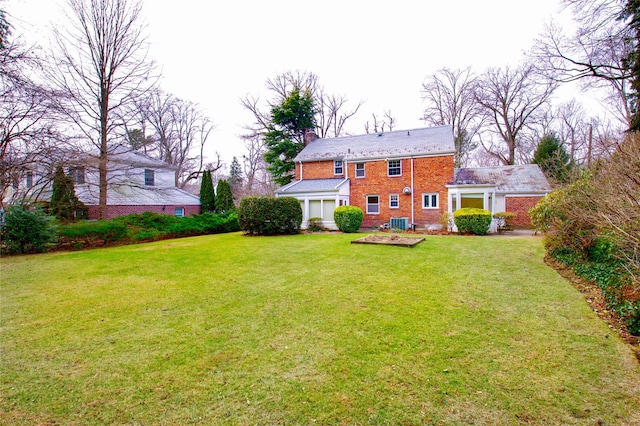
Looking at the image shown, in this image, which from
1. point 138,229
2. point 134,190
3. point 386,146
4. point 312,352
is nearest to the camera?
point 312,352

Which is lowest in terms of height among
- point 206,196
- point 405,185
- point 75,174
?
point 206,196

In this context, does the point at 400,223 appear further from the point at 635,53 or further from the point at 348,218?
the point at 635,53

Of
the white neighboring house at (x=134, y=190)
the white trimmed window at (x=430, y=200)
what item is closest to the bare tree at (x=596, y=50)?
the white trimmed window at (x=430, y=200)

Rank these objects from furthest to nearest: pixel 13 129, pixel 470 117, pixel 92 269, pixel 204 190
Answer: pixel 470 117 < pixel 204 190 < pixel 13 129 < pixel 92 269

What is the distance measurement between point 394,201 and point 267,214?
847 centimetres

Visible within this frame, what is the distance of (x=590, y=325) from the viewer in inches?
168

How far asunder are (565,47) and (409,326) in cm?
1641

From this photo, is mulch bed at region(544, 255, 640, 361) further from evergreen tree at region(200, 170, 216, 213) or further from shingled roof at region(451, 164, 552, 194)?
evergreen tree at region(200, 170, 216, 213)

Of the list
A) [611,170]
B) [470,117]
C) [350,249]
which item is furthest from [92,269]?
[470,117]

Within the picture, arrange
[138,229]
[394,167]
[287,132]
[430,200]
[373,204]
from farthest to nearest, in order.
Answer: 1. [287,132]
2. [373,204]
3. [394,167]
4. [430,200]
5. [138,229]

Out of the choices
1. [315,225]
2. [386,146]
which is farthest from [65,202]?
[386,146]

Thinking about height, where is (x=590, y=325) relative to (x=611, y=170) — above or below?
below

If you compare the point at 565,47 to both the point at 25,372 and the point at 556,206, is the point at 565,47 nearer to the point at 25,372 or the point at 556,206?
the point at 556,206

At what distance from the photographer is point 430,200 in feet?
61.5
